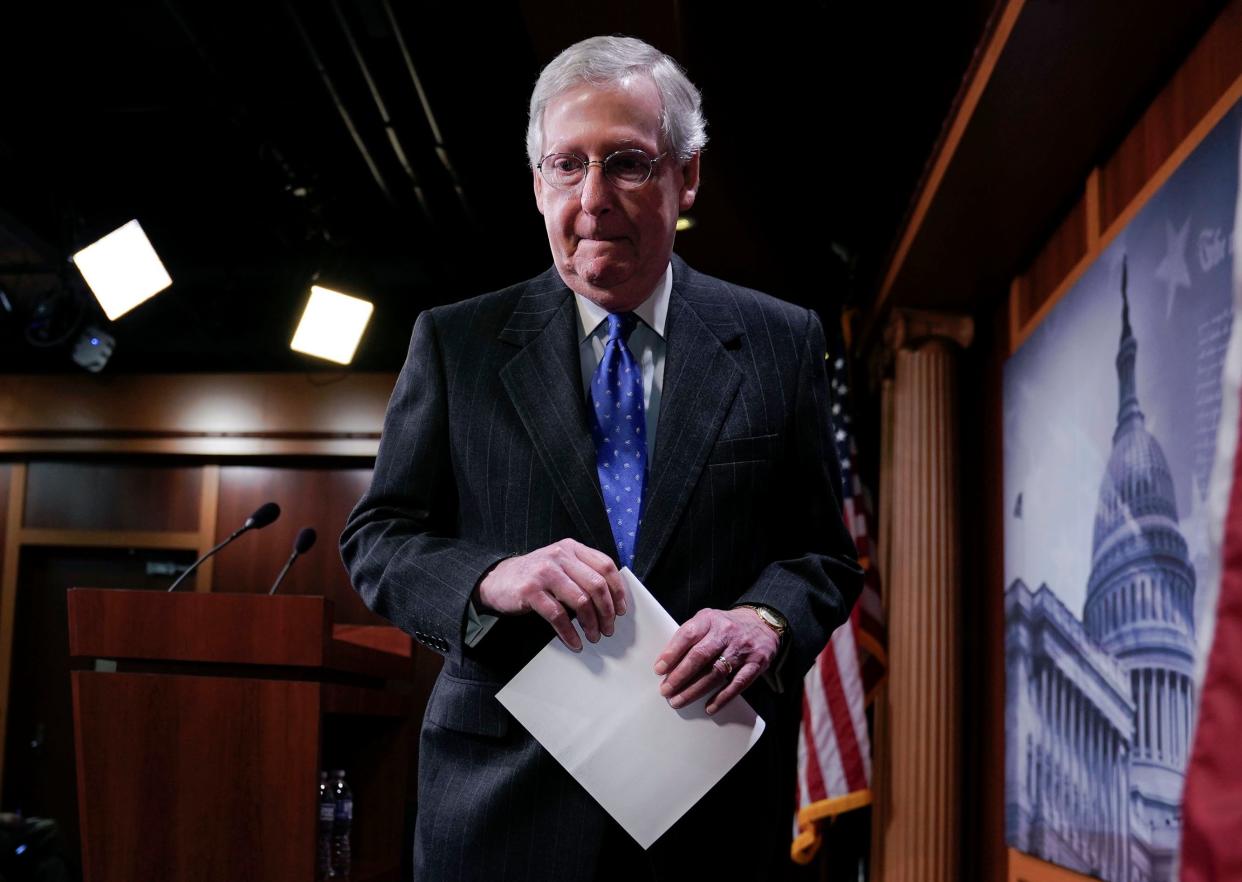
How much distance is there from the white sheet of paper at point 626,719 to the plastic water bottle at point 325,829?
2.31 meters

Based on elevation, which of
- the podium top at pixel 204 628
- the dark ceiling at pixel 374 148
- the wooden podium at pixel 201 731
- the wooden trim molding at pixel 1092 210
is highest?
the dark ceiling at pixel 374 148

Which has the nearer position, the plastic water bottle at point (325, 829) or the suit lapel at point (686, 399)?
the suit lapel at point (686, 399)

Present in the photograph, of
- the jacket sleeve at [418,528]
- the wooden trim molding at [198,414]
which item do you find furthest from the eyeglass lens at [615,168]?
the wooden trim molding at [198,414]

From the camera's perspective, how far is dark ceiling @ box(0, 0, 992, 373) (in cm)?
452

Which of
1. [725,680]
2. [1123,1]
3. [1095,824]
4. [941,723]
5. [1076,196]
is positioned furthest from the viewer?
[941,723]

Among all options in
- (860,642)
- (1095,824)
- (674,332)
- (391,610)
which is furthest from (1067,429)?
(391,610)

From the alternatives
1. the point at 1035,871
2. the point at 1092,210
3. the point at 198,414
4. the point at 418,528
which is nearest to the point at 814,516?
the point at 418,528

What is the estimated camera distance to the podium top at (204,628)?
3301 mm

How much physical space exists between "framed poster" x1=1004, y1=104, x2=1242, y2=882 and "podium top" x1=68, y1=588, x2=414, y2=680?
1.97 m

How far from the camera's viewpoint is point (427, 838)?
3.73 feet

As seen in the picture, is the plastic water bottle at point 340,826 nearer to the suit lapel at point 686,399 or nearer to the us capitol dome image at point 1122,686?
the us capitol dome image at point 1122,686

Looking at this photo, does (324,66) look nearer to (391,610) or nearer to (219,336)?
(219,336)

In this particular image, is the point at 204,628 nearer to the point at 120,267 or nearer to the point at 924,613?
the point at 924,613

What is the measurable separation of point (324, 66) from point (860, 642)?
2.99 meters
